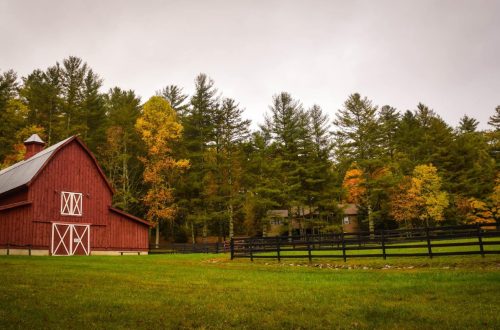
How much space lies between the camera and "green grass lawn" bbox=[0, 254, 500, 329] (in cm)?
665

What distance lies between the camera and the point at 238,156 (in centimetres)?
4525

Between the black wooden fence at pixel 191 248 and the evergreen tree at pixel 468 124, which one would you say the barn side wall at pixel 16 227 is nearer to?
the black wooden fence at pixel 191 248

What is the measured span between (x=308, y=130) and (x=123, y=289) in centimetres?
3636

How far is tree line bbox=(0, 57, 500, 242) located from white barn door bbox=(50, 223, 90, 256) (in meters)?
9.60

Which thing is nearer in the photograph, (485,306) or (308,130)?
(485,306)

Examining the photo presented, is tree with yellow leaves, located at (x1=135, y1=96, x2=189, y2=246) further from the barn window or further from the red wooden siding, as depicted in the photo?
the red wooden siding

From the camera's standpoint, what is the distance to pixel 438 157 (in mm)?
48844

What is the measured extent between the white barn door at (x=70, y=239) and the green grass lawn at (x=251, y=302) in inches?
725

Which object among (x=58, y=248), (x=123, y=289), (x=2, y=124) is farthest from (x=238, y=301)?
(x=2, y=124)

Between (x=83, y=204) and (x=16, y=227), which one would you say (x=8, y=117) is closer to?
(x=83, y=204)

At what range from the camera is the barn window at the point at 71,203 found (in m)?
30.3

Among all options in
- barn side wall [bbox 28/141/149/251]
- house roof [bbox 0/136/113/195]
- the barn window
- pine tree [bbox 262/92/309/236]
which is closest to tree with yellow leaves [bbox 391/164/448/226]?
pine tree [bbox 262/92/309/236]

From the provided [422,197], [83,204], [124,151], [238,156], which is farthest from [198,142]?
[422,197]

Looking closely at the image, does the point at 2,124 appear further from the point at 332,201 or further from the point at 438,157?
the point at 438,157
